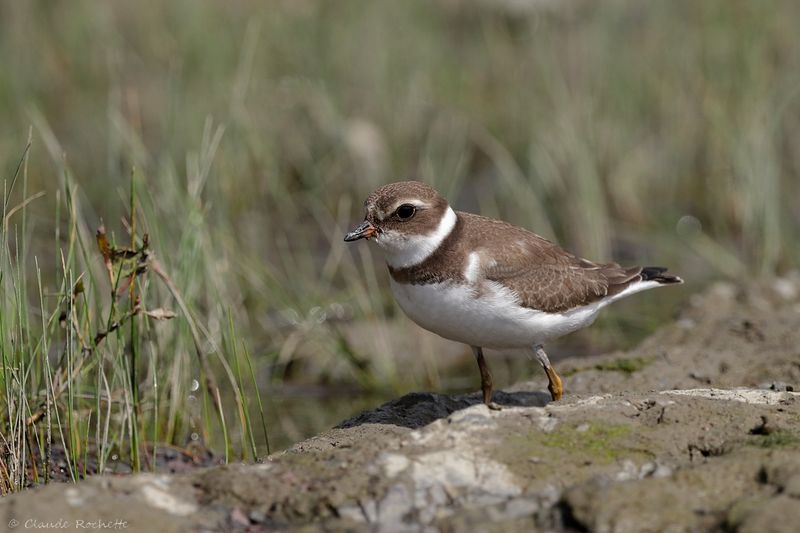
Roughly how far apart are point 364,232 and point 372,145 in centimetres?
630

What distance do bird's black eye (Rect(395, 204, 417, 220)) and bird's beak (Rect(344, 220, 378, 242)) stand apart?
153 mm

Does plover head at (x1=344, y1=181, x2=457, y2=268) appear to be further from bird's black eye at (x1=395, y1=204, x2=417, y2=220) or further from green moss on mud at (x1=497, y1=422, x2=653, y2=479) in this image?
green moss on mud at (x1=497, y1=422, x2=653, y2=479)

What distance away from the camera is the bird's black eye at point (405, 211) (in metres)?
5.95

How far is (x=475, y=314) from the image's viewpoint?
18.4ft

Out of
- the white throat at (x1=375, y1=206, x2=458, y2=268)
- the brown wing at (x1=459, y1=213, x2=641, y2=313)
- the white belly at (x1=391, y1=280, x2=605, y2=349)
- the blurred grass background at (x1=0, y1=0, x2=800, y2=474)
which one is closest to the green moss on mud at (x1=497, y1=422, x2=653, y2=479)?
the white belly at (x1=391, y1=280, x2=605, y2=349)

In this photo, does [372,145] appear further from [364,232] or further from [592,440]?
[592,440]

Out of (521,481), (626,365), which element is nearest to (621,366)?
(626,365)

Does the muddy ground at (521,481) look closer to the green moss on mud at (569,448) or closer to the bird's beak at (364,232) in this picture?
the green moss on mud at (569,448)

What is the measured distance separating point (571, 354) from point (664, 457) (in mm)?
4650

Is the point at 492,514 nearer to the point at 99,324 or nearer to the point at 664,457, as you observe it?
the point at 664,457

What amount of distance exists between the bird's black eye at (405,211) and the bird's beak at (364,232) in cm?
15

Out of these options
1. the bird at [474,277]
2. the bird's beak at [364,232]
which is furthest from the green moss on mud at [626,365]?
the bird's beak at [364,232]

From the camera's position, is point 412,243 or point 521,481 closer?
point 521,481

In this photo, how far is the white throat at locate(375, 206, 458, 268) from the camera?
5797 millimetres
